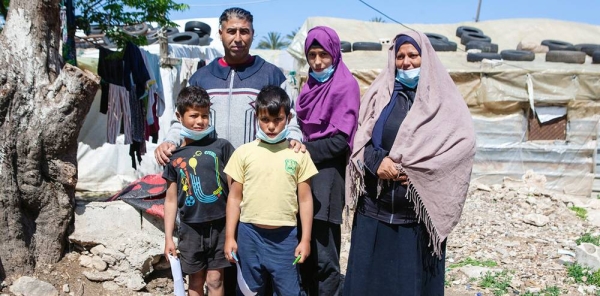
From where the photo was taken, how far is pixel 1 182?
11.0 feet

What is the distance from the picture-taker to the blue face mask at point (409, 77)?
2.69m

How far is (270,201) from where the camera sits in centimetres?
269

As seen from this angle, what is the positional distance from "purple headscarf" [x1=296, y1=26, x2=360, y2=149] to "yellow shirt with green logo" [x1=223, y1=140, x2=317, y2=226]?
8.2 inches

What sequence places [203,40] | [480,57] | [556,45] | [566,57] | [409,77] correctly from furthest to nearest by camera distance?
[203,40]
[556,45]
[566,57]
[480,57]
[409,77]

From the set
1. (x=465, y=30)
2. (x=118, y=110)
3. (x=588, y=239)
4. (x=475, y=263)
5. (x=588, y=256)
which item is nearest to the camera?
(x=588, y=256)

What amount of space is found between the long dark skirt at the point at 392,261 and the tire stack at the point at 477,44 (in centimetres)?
715

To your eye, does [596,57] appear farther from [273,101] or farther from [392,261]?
[273,101]

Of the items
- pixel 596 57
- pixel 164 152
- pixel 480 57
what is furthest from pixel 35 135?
pixel 596 57

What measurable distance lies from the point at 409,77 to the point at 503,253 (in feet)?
11.3

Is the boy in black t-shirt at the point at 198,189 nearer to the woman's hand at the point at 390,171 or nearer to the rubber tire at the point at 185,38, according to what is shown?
the woman's hand at the point at 390,171

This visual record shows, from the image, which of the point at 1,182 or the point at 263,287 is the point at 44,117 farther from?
the point at 263,287

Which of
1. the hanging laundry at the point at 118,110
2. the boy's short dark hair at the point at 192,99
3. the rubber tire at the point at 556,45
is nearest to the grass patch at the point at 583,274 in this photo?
the boy's short dark hair at the point at 192,99

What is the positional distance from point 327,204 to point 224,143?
0.63m

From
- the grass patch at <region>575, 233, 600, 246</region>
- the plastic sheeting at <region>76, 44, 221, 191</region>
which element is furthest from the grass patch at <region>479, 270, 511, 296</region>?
the plastic sheeting at <region>76, 44, 221, 191</region>
